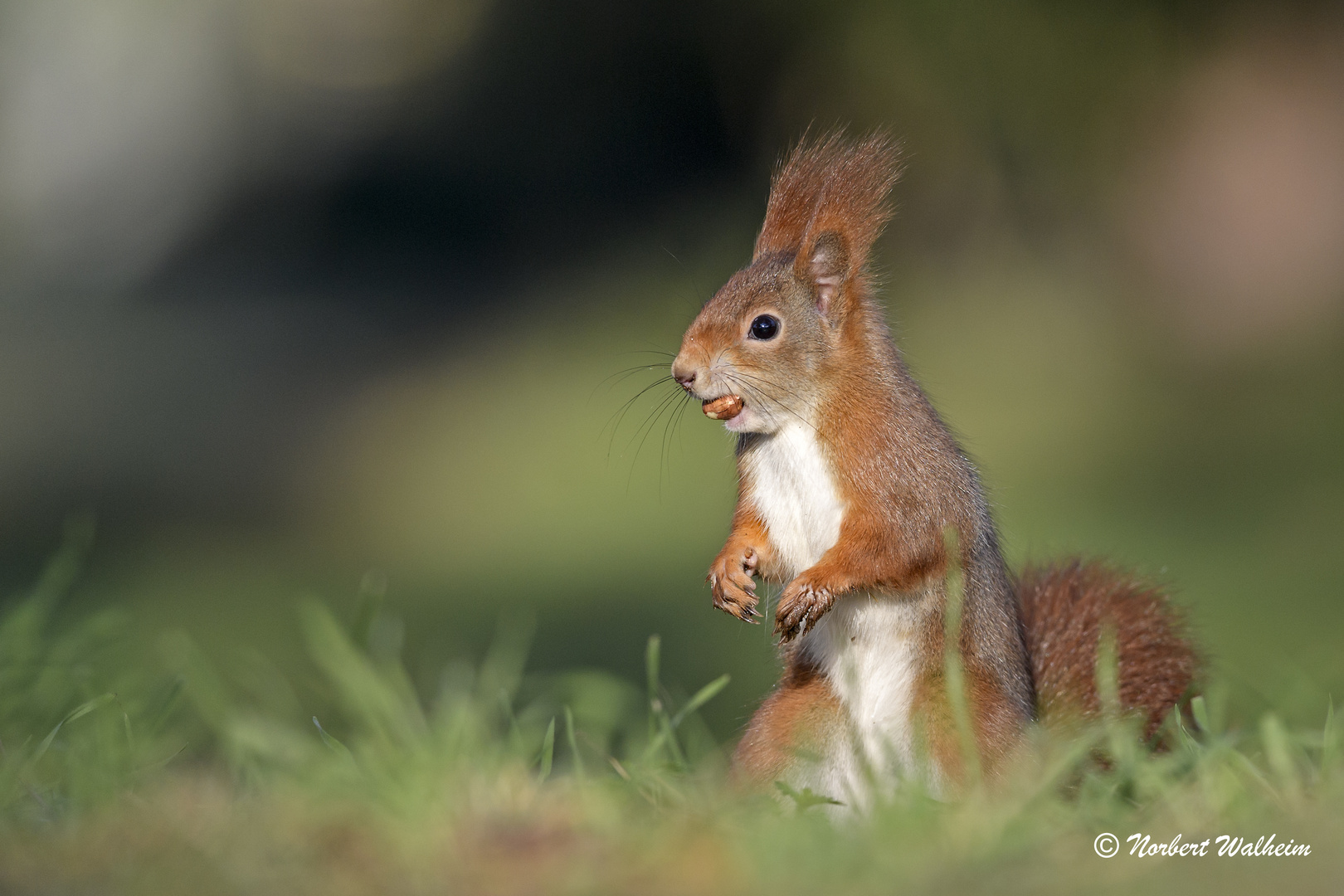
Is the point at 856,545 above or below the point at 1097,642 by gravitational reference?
above

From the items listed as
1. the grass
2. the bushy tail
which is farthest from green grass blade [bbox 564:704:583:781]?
the bushy tail

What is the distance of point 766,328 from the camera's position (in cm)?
238

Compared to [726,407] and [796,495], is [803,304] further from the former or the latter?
[796,495]

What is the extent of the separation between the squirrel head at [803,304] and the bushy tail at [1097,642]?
2.10ft

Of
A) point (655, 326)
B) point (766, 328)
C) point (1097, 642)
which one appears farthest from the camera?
point (655, 326)

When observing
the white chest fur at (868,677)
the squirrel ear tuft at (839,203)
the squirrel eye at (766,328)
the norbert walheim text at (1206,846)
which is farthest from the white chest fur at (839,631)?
the norbert walheim text at (1206,846)

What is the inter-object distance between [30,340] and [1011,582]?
897 cm

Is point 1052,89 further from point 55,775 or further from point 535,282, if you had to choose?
point 55,775

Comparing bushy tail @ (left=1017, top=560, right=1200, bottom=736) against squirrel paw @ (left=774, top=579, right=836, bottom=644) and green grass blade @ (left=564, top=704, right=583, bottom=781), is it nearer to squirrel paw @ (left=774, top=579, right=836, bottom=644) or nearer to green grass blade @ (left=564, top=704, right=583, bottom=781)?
squirrel paw @ (left=774, top=579, right=836, bottom=644)

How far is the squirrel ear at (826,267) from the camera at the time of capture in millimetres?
2426

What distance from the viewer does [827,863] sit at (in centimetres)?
141

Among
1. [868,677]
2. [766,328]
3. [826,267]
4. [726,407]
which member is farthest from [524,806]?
[826,267]

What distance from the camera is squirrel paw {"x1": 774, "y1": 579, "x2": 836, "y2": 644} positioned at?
2.13m

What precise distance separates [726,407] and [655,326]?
17.0 ft
